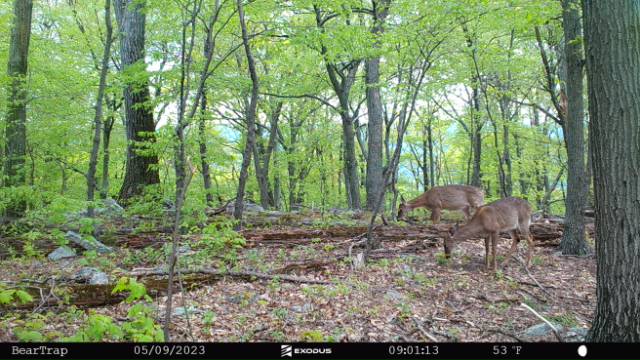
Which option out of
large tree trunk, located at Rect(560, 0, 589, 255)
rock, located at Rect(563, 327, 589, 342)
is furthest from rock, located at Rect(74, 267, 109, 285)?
large tree trunk, located at Rect(560, 0, 589, 255)

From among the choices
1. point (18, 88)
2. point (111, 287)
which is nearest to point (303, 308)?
point (111, 287)

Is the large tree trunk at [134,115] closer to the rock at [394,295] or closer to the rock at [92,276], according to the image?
the rock at [92,276]

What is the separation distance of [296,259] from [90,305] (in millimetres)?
3345

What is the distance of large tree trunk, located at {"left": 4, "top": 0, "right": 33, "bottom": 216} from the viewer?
1130 cm

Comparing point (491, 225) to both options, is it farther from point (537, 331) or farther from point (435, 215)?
point (435, 215)

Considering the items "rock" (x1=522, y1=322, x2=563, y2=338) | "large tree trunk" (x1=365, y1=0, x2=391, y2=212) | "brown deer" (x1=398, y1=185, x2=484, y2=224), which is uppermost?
"large tree trunk" (x1=365, y1=0, x2=391, y2=212)

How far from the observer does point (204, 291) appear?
589cm

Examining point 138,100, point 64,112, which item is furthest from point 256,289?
point 64,112

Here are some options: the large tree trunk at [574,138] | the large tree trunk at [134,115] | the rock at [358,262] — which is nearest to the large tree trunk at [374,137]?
the large tree trunk at [134,115]

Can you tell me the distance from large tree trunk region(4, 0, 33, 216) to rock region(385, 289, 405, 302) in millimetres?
9781

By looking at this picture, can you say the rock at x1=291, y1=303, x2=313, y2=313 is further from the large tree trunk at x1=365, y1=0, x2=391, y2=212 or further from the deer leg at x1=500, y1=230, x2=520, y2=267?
the large tree trunk at x1=365, y1=0, x2=391, y2=212
